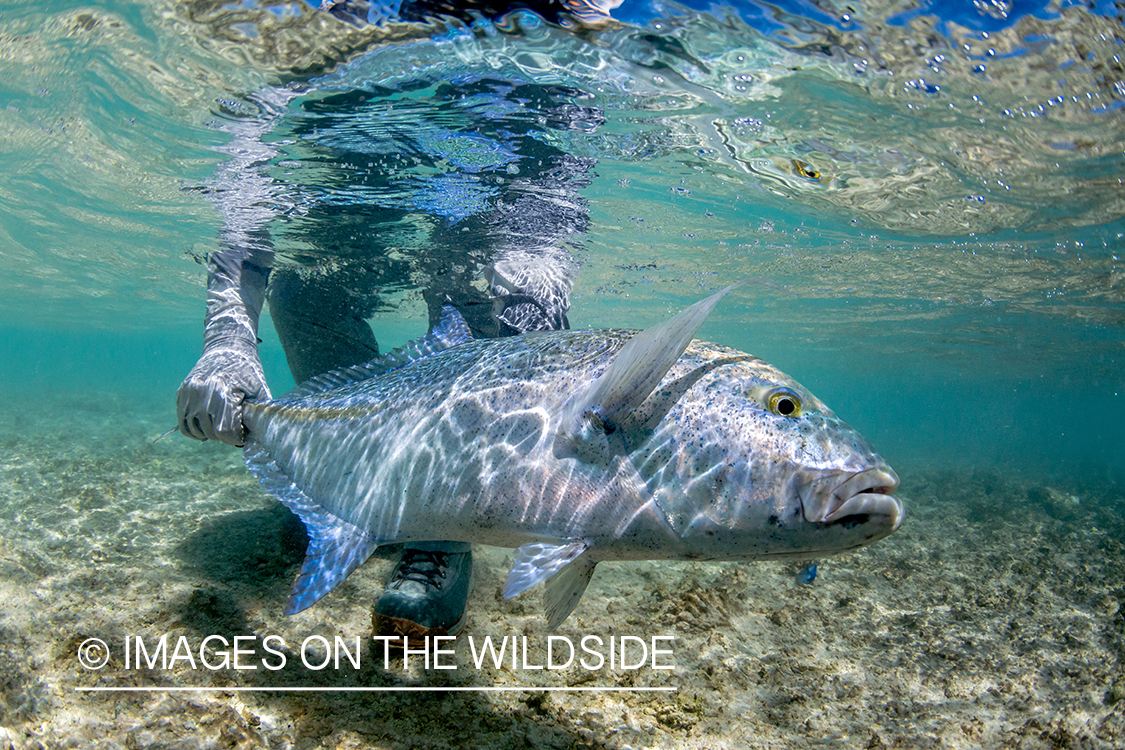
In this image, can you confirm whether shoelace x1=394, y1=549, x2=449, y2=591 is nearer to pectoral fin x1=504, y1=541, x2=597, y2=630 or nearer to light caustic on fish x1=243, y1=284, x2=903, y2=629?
light caustic on fish x1=243, y1=284, x2=903, y2=629

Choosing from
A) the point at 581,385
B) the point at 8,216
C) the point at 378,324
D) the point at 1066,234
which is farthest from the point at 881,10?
the point at 378,324

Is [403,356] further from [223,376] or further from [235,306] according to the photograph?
[235,306]

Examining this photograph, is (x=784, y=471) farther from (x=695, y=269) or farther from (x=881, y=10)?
(x=695, y=269)

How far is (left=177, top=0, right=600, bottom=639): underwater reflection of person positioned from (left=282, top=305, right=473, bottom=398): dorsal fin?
573 mm

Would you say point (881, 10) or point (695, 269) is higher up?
point (881, 10)

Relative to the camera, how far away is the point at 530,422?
2057 millimetres

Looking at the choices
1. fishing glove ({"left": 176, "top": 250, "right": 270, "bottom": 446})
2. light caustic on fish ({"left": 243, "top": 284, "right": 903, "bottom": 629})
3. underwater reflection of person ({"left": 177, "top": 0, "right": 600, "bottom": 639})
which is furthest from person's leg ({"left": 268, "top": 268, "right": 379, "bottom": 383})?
light caustic on fish ({"left": 243, "top": 284, "right": 903, "bottom": 629})

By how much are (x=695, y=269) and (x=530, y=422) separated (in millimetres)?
13618

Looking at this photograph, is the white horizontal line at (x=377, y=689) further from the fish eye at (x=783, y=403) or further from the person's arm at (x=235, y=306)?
the fish eye at (x=783, y=403)

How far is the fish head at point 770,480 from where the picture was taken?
1.59 m

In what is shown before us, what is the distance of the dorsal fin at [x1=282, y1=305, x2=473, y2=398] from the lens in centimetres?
305

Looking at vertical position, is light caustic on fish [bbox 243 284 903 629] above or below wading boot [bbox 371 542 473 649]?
above

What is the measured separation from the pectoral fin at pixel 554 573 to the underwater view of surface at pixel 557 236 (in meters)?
1.05

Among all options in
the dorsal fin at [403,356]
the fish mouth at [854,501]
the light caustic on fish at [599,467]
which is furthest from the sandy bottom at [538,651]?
the fish mouth at [854,501]
